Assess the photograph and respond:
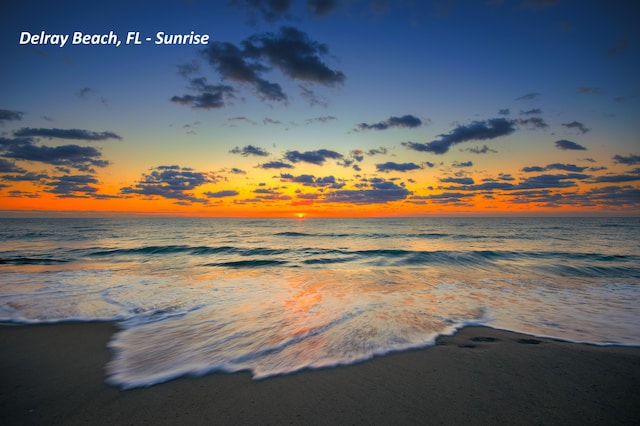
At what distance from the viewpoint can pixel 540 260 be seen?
64.3 ft

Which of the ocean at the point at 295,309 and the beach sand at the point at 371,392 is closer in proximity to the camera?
the beach sand at the point at 371,392

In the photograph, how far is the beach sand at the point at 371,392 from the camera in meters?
3.24

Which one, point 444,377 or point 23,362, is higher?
point 444,377

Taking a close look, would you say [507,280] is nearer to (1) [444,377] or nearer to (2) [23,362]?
(1) [444,377]

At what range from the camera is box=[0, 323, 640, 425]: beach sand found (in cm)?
324

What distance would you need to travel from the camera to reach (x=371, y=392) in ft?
12.3

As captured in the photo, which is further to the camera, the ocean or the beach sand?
the ocean

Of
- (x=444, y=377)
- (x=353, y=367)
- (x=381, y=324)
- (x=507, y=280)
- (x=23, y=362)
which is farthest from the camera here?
(x=507, y=280)

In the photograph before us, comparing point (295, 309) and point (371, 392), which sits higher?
point (371, 392)

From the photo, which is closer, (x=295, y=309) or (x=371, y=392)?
(x=371, y=392)

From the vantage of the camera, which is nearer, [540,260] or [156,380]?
[156,380]

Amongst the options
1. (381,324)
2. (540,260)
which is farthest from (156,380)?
(540,260)

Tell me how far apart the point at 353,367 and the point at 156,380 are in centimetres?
279

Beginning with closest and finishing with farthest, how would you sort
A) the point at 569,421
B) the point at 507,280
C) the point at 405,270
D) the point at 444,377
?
the point at 569,421 < the point at 444,377 < the point at 507,280 < the point at 405,270
